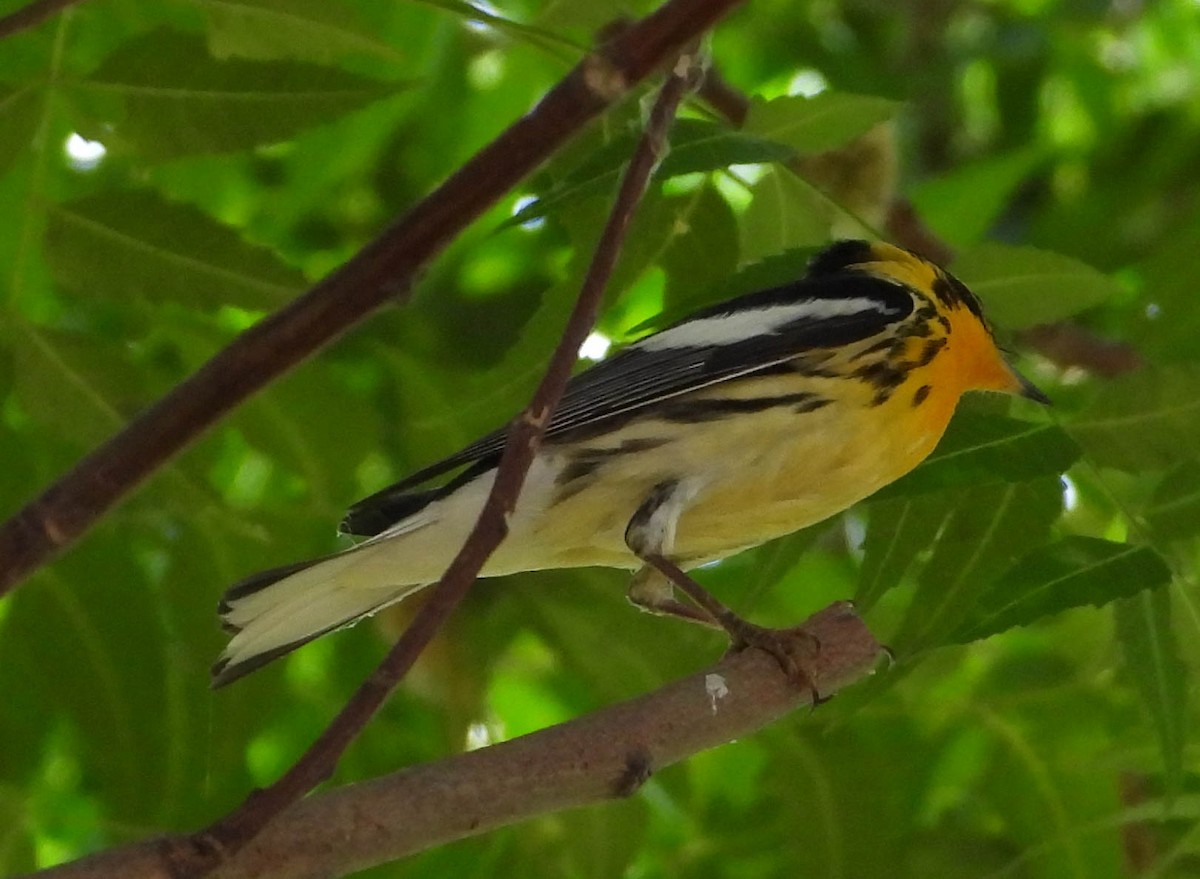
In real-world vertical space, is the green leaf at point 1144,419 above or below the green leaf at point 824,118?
below

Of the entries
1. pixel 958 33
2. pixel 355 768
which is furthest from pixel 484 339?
pixel 958 33

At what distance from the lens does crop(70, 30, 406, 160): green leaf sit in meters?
2.37

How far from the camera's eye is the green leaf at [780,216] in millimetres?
2646

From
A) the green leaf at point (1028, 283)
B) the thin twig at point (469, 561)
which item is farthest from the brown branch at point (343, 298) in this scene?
the green leaf at point (1028, 283)

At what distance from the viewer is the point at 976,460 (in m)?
2.29

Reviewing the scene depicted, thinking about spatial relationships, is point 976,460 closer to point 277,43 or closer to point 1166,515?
point 1166,515

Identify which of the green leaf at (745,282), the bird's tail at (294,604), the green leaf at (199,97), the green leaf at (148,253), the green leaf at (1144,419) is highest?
the green leaf at (199,97)

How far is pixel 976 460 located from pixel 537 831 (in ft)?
3.82

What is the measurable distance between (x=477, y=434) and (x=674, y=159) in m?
0.80

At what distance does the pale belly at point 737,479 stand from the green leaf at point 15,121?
37.4 inches

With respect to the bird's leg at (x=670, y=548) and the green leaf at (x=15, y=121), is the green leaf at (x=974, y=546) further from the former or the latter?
the green leaf at (x=15, y=121)

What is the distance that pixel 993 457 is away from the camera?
2.29m

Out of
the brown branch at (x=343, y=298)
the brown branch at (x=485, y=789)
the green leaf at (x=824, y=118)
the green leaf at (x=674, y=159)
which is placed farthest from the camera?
the green leaf at (x=824, y=118)

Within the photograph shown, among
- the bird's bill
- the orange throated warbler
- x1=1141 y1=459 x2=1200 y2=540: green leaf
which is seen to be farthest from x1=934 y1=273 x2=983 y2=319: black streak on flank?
x1=1141 y1=459 x2=1200 y2=540: green leaf
